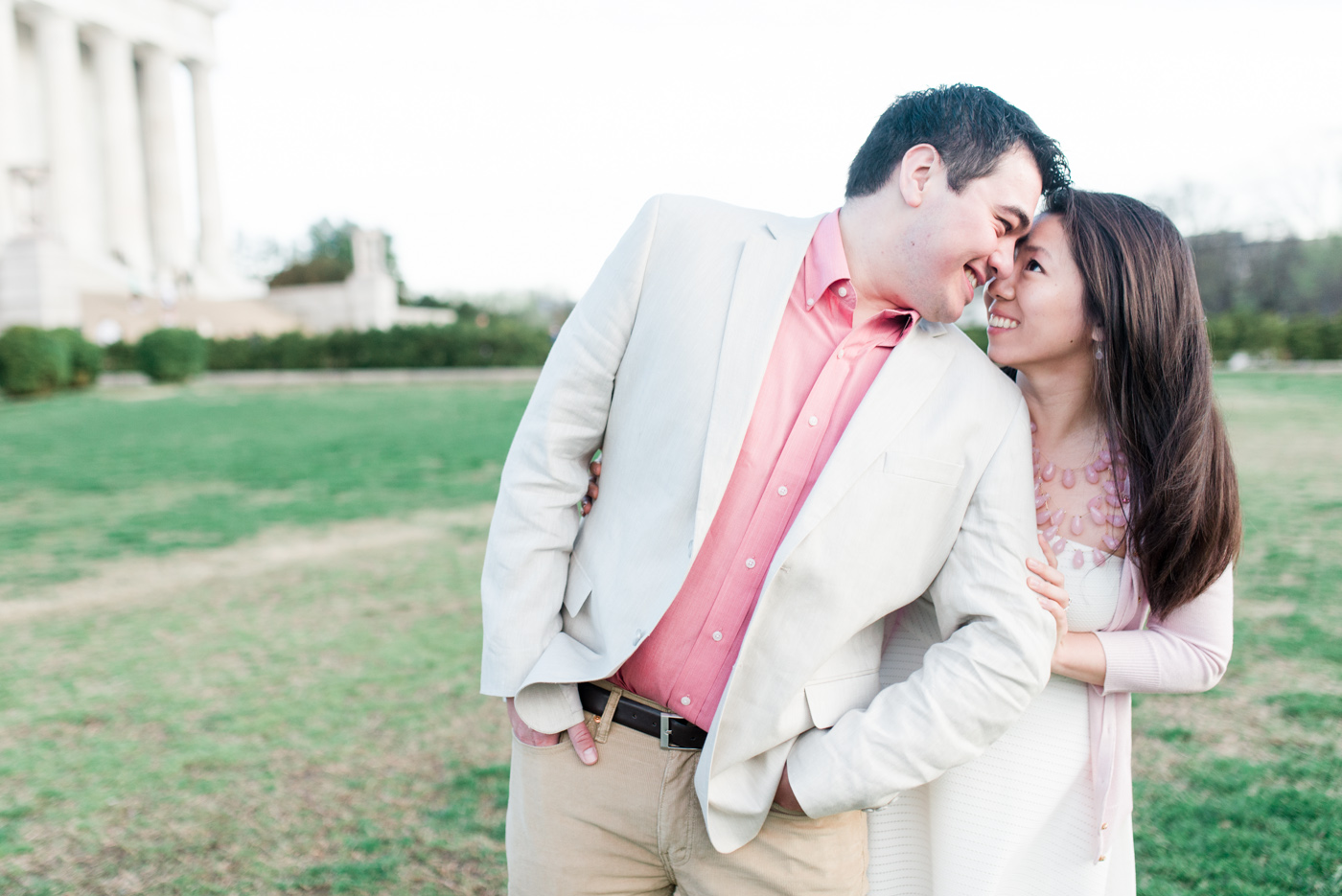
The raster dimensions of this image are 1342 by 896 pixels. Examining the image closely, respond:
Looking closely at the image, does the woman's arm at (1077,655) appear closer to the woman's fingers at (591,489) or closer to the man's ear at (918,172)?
the man's ear at (918,172)

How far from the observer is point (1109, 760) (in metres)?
2.10

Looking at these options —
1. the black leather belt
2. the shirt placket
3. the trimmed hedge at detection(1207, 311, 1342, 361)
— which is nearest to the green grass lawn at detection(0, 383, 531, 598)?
the black leather belt

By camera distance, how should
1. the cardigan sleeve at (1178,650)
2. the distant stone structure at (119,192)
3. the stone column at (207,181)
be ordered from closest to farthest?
the cardigan sleeve at (1178,650) → the distant stone structure at (119,192) → the stone column at (207,181)

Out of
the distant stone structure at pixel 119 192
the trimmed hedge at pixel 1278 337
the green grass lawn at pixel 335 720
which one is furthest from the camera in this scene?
the distant stone structure at pixel 119 192

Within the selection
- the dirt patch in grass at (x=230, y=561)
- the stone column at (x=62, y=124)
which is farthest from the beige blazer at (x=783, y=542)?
the stone column at (x=62, y=124)

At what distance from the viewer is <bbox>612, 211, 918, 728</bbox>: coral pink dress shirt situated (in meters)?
1.86

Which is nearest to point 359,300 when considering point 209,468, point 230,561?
point 209,468

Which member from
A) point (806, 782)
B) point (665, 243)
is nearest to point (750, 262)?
point (665, 243)

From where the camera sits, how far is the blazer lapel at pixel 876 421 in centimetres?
174

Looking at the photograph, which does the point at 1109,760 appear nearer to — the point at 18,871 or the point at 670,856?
the point at 670,856

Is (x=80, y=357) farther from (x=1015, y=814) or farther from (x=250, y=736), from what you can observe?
(x=1015, y=814)

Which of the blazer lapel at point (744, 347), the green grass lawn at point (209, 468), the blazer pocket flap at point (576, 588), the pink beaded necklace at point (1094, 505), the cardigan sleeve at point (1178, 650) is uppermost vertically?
Result: the blazer lapel at point (744, 347)

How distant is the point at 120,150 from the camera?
4231 cm

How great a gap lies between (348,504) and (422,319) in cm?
3574
